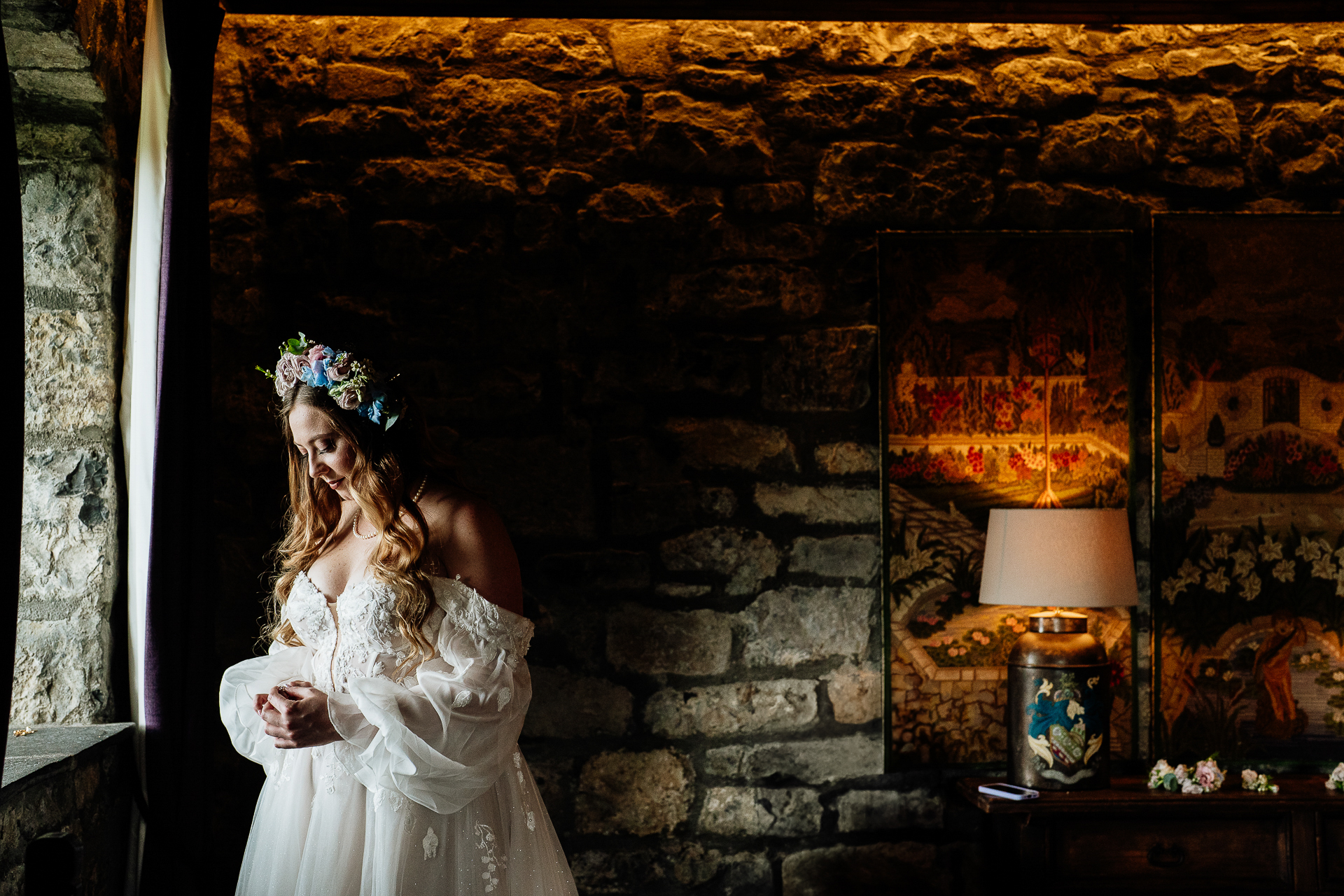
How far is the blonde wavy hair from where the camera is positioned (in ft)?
5.87

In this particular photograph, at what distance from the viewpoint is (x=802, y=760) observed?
270cm

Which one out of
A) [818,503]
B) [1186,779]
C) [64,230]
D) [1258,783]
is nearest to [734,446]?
[818,503]

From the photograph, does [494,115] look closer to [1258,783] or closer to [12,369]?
[12,369]

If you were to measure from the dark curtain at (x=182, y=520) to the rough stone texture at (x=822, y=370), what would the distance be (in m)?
1.50

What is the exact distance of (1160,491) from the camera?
2.72m

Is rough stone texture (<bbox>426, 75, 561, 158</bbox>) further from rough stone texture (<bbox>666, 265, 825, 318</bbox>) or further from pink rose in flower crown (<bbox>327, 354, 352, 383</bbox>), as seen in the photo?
pink rose in flower crown (<bbox>327, 354, 352, 383</bbox>)

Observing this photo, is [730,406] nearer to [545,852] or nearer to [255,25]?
[545,852]

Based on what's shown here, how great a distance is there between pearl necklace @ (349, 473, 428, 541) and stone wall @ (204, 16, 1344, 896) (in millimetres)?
658

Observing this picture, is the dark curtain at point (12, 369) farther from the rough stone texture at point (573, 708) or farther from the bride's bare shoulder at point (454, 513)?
the rough stone texture at point (573, 708)

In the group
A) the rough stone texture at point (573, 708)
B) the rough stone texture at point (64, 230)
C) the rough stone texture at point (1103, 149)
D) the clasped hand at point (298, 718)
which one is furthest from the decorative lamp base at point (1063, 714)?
the rough stone texture at point (64, 230)

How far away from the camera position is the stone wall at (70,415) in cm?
215

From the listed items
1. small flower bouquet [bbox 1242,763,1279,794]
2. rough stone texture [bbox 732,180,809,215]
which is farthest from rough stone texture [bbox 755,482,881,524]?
small flower bouquet [bbox 1242,763,1279,794]

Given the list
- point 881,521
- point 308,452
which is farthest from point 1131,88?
point 308,452

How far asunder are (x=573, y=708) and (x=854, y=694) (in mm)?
807
